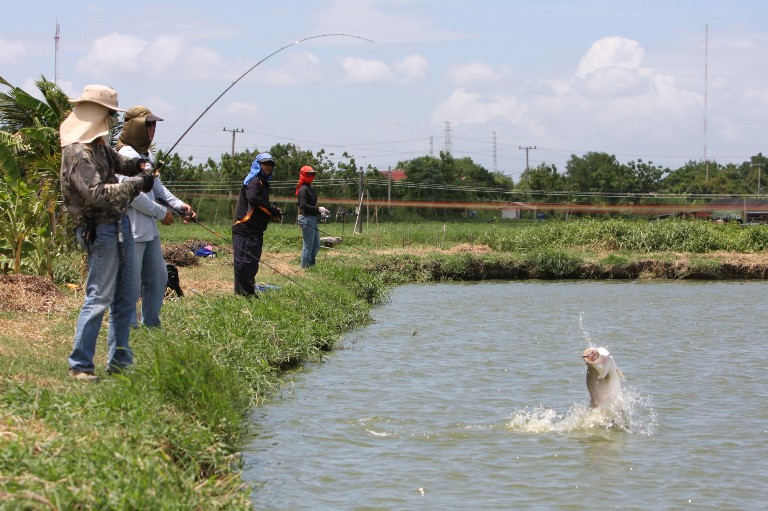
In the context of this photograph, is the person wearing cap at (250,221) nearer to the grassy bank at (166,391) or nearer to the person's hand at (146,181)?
the grassy bank at (166,391)

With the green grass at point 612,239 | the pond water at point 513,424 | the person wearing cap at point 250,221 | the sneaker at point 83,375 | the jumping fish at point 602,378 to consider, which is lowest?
the pond water at point 513,424

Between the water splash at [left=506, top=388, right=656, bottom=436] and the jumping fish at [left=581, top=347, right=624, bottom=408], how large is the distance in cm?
6

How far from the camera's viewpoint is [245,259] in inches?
413

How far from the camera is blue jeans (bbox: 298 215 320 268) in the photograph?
47.8 feet

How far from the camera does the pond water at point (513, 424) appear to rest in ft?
18.7

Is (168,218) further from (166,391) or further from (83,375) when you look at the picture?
(166,391)

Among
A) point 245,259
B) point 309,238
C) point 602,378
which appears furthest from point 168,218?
point 309,238

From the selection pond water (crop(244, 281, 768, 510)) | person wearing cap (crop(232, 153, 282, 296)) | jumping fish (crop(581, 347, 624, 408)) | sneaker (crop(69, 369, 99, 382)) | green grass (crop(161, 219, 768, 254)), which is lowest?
pond water (crop(244, 281, 768, 510))

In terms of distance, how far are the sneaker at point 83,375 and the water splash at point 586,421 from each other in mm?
2939

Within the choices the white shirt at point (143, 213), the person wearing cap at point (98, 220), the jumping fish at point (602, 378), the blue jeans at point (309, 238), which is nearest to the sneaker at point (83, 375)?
the person wearing cap at point (98, 220)

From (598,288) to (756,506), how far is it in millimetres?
12516

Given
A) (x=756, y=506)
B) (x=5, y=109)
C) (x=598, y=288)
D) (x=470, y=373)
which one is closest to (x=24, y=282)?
(x=5, y=109)

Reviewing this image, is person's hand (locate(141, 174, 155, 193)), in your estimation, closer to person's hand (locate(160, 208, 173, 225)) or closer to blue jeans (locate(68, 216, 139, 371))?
blue jeans (locate(68, 216, 139, 371))

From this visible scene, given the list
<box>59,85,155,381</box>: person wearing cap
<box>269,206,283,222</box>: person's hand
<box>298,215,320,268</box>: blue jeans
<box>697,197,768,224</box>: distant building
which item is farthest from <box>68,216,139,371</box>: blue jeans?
<box>697,197,768,224</box>: distant building
